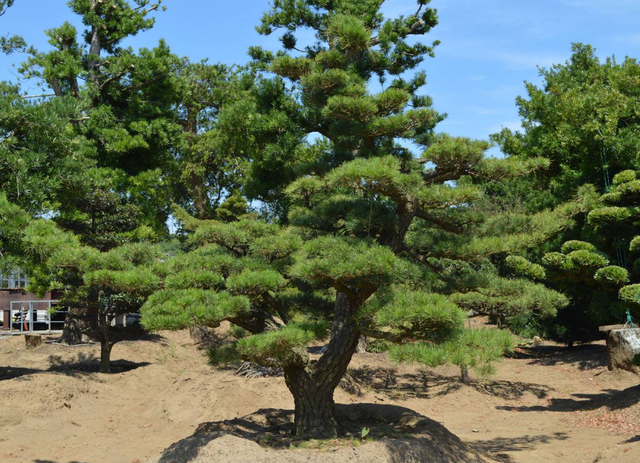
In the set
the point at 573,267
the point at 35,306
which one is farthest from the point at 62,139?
the point at 35,306

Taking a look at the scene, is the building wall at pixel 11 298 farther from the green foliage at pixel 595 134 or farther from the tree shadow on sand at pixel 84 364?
the green foliage at pixel 595 134

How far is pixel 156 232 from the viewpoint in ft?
50.1

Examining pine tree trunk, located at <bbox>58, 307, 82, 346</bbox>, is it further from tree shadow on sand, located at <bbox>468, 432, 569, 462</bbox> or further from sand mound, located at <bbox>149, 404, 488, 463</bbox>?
tree shadow on sand, located at <bbox>468, 432, 569, 462</bbox>

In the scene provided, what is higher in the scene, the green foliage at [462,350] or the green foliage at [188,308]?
the green foliage at [188,308]

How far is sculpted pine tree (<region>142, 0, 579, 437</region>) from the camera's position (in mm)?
5352

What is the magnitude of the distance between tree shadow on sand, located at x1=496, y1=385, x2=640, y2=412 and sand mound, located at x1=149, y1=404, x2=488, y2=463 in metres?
3.83

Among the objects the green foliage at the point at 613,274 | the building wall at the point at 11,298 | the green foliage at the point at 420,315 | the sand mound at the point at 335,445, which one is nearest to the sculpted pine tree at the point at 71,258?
the sand mound at the point at 335,445

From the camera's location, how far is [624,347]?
32.9 feet

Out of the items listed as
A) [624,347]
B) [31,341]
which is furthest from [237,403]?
[31,341]

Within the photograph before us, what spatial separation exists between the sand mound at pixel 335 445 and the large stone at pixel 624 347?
15.8ft

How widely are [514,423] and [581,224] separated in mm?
6185

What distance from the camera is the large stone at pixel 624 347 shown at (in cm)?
975

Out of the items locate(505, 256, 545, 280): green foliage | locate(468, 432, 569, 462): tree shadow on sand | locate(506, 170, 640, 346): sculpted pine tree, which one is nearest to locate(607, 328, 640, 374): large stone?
locate(506, 170, 640, 346): sculpted pine tree

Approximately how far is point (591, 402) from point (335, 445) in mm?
6621
